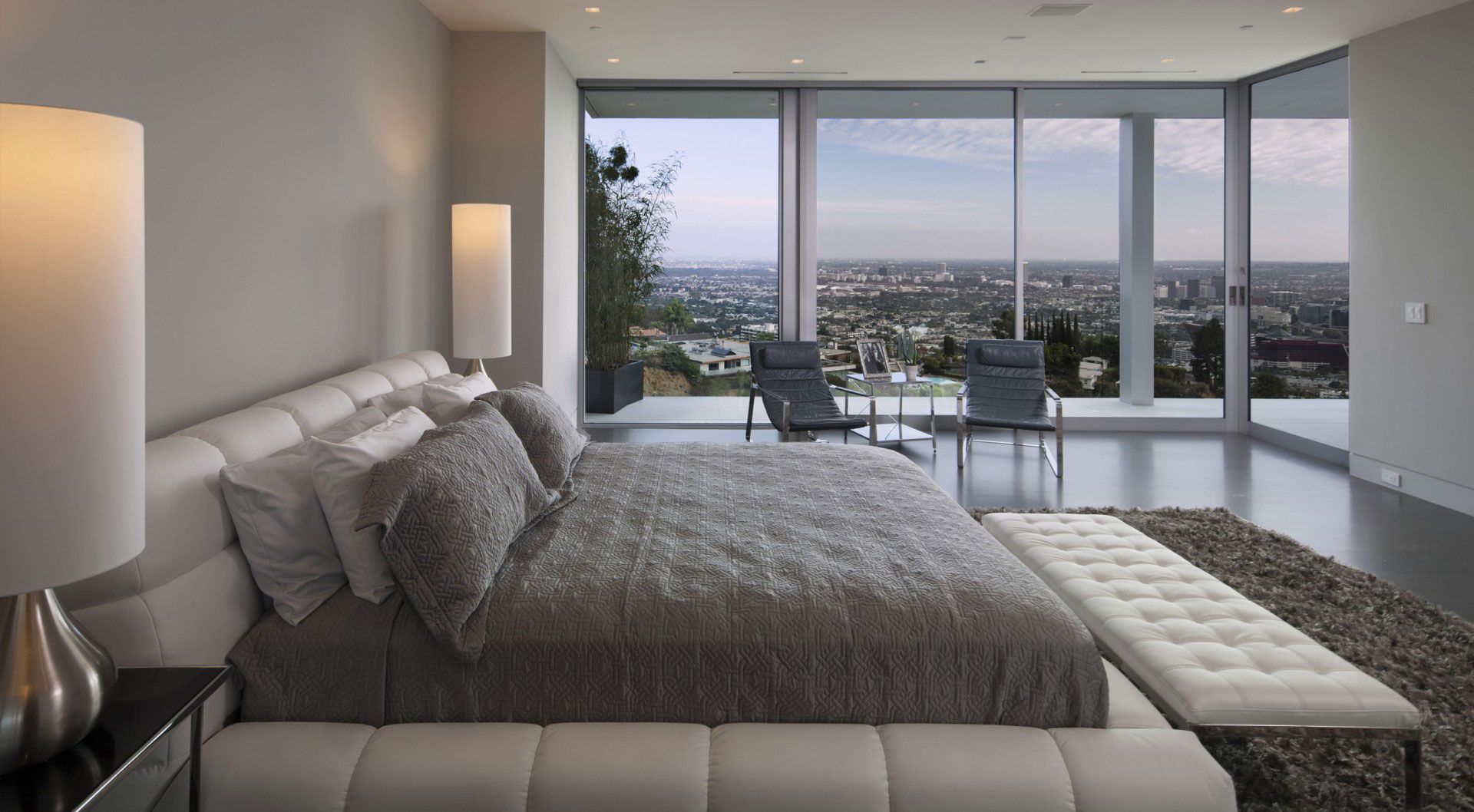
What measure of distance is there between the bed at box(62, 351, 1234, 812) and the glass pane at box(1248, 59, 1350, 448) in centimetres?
→ 558

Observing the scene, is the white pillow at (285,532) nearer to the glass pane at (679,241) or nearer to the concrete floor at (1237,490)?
the concrete floor at (1237,490)

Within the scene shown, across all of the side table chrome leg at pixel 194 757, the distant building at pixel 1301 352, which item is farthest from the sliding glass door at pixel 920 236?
the side table chrome leg at pixel 194 757

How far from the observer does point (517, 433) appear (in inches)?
130

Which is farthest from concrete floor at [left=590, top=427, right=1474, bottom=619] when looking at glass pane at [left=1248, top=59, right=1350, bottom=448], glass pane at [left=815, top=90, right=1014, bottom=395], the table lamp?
the table lamp

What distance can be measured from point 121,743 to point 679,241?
7.03 meters

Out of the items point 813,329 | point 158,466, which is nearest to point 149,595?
point 158,466

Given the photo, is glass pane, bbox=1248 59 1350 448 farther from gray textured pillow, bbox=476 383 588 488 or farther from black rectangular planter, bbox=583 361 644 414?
gray textured pillow, bbox=476 383 588 488

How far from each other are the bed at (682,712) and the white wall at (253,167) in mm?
598

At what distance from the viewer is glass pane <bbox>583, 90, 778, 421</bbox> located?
8039mm

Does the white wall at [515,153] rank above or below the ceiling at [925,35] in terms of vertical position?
below

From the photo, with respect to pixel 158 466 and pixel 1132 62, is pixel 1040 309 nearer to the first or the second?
pixel 1132 62

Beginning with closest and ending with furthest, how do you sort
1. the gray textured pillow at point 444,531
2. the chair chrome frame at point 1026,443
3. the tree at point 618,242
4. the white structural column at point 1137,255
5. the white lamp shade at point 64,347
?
1. the white lamp shade at point 64,347
2. the gray textured pillow at point 444,531
3. the chair chrome frame at point 1026,443
4. the tree at point 618,242
5. the white structural column at point 1137,255

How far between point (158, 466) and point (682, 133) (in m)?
6.64

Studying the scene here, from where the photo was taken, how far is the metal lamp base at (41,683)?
1.41 meters
